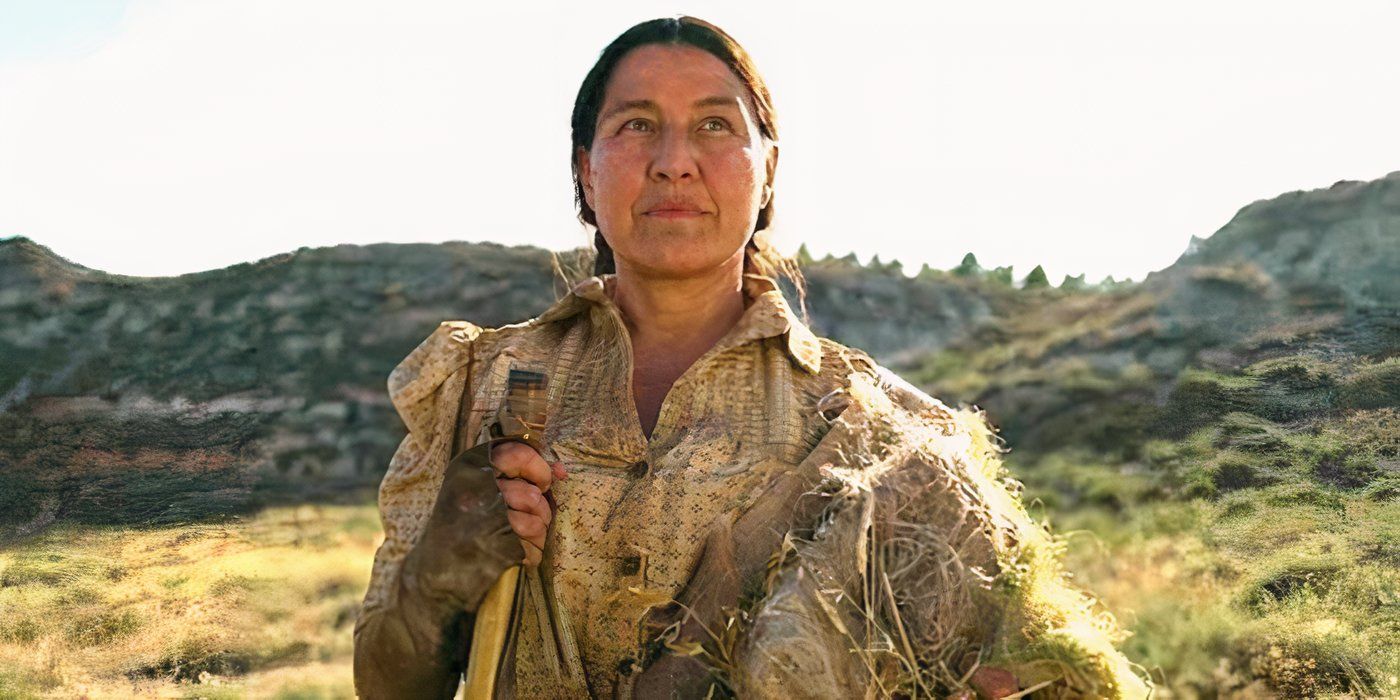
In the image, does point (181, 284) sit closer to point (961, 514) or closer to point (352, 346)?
point (352, 346)

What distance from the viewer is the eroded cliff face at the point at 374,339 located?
33.6 ft

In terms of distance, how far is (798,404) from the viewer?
3170 mm

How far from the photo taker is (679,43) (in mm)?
3279

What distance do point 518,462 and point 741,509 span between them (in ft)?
1.76

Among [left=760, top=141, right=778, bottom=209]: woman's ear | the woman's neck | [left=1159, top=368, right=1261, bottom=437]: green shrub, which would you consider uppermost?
[left=760, top=141, right=778, bottom=209]: woman's ear

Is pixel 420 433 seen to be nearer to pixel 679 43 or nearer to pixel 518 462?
pixel 518 462

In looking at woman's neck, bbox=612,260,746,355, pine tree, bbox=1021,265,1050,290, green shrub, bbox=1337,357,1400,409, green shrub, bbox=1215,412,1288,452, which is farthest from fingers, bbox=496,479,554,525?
pine tree, bbox=1021,265,1050,290

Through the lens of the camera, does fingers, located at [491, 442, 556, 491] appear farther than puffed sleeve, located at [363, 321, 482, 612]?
No

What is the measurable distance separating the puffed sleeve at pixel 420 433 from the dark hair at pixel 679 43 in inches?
23.1

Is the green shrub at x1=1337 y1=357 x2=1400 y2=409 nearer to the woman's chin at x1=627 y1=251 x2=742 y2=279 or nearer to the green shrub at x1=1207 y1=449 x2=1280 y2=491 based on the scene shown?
the green shrub at x1=1207 y1=449 x2=1280 y2=491

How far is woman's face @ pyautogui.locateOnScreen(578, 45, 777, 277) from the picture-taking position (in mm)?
3146

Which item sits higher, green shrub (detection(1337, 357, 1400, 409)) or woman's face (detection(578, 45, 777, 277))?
woman's face (detection(578, 45, 777, 277))

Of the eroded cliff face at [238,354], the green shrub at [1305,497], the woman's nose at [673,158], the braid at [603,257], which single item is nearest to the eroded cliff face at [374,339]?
the eroded cliff face at [238,354]

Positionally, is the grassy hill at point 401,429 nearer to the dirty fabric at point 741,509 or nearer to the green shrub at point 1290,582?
→ the green shrub at point 1290,582
